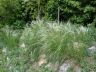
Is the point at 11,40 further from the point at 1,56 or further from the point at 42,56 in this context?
the point at 42,56

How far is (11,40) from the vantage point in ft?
21.4

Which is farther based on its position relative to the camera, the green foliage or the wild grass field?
the green foliage

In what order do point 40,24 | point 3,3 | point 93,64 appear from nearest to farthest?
point 93,64 → point 40,24 → point 3,3

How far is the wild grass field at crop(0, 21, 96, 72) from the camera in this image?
205 inches

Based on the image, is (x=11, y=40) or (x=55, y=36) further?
(x=11, y=40)

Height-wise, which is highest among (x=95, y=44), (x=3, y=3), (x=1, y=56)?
(x=3, y=3)

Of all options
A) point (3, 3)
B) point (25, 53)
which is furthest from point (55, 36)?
point (3, 3)

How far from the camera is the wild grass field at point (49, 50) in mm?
5207

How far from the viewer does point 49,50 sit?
5398 mm

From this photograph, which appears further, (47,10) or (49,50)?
(47,10)

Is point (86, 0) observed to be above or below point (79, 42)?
above

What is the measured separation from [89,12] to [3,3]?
A: 2804mm

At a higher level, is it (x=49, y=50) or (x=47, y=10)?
(x=47, y=10)

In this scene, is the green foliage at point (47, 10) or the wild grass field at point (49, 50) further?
the green foliage at point (47, 10)
